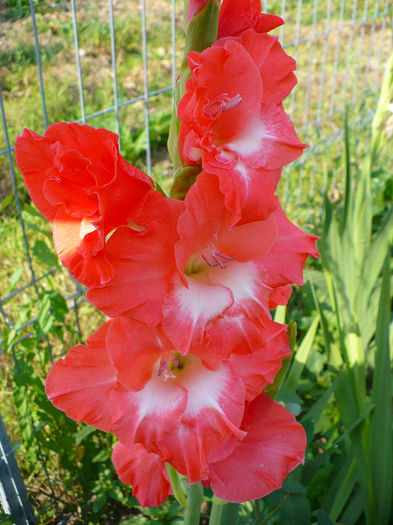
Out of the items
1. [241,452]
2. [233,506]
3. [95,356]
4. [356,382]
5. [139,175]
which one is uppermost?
[139,175]

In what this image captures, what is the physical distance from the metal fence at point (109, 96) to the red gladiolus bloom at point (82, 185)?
31.1 inches

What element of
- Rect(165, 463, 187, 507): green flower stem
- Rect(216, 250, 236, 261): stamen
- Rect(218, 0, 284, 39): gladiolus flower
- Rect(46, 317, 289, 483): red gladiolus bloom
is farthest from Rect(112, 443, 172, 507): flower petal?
Rect(218, 0, 284, 39): gladiolus flower

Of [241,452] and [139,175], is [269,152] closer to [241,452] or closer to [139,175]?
[139,175]

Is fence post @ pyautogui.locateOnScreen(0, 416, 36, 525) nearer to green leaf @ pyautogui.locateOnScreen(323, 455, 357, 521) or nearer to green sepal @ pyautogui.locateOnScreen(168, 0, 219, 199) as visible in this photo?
green leaf @ pyautogui.locateOnScreen(323, 455, 357, 521)

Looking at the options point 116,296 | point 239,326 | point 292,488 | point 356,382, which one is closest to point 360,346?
point 356,382

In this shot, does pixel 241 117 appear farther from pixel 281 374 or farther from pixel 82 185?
pixel 281 374

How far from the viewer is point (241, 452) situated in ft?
2.65

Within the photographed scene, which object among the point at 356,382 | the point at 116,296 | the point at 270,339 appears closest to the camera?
the point at 116,296

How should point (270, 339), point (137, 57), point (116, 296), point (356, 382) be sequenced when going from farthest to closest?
point (137, 57), point (356, 382), point (270, 339), point (116, 296)

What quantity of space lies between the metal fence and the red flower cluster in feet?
2.43

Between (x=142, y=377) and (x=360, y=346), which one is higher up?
(x=142, y=377)

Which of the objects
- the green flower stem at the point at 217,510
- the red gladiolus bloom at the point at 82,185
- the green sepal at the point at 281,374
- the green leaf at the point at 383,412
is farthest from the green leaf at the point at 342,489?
the red gladiolus bloom at the point at 82,185

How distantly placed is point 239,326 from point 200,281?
76 mm

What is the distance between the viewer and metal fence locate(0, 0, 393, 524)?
1682 mm
